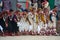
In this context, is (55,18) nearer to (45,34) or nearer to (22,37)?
(45,34)

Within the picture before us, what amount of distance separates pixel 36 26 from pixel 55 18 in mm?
640

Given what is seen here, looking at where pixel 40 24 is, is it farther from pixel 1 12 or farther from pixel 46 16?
pixel 1 12

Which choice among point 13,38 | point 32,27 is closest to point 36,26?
point 32,27

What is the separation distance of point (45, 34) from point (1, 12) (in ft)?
5.03

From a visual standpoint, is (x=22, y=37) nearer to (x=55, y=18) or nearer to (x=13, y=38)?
(x=13, y=38)

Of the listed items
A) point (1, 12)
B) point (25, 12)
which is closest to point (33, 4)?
point (25, 12)

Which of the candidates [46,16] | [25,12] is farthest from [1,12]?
[46,16]

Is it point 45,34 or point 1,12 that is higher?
point 1,12

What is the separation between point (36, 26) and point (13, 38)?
798mm

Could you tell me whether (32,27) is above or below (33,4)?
below

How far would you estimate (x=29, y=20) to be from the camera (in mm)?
9258

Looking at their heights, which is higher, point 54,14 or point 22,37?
point 54,14

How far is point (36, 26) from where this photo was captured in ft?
30.5

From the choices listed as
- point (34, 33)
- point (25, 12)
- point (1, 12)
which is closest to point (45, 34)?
point (34, 33)
